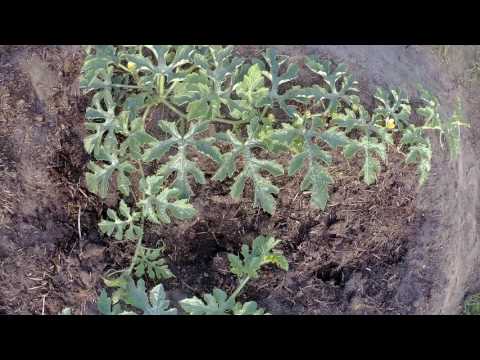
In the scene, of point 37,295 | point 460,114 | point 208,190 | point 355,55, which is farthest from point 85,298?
point 460,114

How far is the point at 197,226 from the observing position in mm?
3588

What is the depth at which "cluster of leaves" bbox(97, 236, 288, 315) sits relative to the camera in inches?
120

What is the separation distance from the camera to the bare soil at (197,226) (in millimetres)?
3504

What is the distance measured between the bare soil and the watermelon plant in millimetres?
166

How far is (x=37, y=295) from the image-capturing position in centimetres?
353

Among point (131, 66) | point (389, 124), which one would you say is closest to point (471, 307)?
point (389, 124)

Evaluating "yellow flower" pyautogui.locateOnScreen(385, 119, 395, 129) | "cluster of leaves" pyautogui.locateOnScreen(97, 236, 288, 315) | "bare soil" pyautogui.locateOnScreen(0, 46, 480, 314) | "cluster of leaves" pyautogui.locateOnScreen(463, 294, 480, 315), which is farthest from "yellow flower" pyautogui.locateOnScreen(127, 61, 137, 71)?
"cluster of leaves" pyautogui.locateOnScreen(463, 294, 480, 315)

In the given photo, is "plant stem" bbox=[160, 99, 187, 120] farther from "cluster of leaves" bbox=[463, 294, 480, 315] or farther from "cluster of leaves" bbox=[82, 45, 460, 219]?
"cluster of leaves" bbox=[463, 294, 480, 315]

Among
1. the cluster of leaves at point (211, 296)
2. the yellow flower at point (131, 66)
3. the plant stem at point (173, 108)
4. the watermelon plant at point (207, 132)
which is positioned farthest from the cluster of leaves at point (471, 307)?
the yellow flower at point (131, 66)

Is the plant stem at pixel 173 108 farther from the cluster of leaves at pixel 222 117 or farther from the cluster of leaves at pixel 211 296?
the cluster of leaves at pixel 211 296

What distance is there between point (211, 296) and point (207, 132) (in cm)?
122

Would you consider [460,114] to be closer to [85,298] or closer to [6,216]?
[85,298]

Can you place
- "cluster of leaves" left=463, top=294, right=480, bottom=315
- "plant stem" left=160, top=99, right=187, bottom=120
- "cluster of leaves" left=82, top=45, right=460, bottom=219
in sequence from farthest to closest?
"cluster of leaves" left=463, top=294, right=480, bottom=315
"plant stem" left=160, top=99, right=187, bottom=120
"cluster of leaves" left=82, top=45, right=460, bottom=219

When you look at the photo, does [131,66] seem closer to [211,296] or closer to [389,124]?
[211,296]
